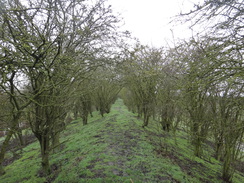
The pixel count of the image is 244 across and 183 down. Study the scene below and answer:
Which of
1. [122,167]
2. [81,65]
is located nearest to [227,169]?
[122,167]

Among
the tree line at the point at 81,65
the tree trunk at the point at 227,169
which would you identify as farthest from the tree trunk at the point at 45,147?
the tree trunk at the point at 227,169

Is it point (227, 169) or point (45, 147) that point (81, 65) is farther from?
point (227, 169)

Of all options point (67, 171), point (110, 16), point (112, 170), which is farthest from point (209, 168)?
point (110, 16)

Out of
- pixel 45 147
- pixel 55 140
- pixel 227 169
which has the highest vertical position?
pixel 45 147

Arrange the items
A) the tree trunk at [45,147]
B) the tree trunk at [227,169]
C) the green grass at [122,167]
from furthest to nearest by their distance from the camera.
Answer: the tree trunk at [227,169]
the tree trunk at [45,147]
the green grass at [122,167]

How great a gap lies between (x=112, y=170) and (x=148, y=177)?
130cm

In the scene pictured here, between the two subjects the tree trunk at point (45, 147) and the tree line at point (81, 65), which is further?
the tree trunk at point (45, 147)

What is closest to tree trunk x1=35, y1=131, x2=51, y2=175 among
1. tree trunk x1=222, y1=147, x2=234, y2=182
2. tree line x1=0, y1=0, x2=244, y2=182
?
tree line x1=0, y1=0, x2=244, y2=182

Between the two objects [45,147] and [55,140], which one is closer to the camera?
[45,147]

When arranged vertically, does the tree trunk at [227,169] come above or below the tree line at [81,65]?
below

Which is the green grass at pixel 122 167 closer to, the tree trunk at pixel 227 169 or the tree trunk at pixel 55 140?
the tree trunk at pixel 227 169

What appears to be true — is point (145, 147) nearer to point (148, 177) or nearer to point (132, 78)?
point (148, 177)

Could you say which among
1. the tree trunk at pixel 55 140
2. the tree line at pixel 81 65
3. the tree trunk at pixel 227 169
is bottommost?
the tree trunk at pixel 227 169

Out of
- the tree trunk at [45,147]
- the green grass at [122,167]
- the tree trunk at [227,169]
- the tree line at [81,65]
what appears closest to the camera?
the tree line at [81,65]
